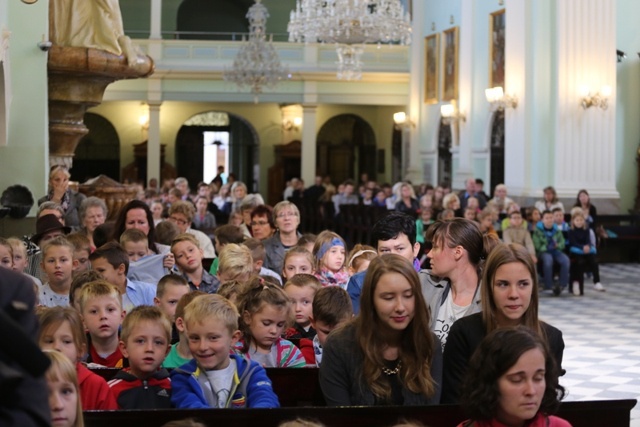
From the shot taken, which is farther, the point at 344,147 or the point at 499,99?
the point at 344,147

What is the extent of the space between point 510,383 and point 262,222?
23.2 ft

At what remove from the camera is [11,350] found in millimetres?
1996

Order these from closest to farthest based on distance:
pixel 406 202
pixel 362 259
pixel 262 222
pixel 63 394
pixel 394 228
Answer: pixel 63 394, pixel 394 228, pixel 362 259, pixel 262 222, pixel 406 202

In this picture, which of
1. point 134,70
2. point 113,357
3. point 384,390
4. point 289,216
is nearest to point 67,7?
point 134,70

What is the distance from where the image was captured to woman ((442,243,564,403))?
4781mm

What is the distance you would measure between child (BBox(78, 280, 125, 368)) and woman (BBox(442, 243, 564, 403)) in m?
1.92

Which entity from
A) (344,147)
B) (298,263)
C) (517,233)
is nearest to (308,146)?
(344,147)

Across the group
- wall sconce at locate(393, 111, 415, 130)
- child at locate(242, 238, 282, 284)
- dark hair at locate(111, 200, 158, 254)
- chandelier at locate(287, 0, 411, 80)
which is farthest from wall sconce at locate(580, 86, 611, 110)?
dark hair at locate(111, 200, 158, 254)

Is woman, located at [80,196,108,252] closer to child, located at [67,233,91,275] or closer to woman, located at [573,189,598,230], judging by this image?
child, located at [67,233,91,275]

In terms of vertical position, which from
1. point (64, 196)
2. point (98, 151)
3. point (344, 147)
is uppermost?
point (344, 147)

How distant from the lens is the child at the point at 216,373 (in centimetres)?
483

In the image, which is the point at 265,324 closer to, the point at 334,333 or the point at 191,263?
the point at 334,333

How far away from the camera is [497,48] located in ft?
83.6

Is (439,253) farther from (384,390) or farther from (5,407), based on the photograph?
(5,407)
